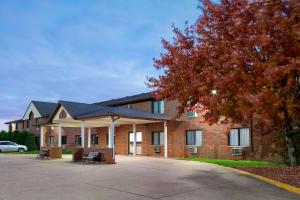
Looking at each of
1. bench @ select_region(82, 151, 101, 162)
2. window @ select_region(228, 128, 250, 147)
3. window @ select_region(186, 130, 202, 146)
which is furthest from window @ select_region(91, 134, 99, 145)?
window @ select_region(228, 128, 250, 147)

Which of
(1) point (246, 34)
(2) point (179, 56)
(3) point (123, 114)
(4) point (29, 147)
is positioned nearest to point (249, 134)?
(3) point (123, 114)

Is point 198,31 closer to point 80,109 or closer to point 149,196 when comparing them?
point 149,196

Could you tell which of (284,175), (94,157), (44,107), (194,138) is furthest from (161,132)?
(44,107)

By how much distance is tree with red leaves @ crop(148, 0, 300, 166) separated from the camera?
1141 centimetres

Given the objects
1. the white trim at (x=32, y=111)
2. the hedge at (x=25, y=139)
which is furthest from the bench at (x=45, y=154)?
the white trim at (x=32, y=111)

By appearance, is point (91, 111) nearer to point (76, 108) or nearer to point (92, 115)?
point (76, 108)

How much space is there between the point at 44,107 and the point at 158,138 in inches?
1181

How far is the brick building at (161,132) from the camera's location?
24.5 metres

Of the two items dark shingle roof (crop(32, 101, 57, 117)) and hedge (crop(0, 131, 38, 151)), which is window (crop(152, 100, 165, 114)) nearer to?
hedge (crop(0, 131, 38, 151))

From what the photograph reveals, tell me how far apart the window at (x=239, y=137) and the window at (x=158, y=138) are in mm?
7189

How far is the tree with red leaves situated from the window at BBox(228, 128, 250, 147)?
769 centimetres

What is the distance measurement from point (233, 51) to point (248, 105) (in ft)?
7.37

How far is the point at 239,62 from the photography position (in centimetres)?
1284

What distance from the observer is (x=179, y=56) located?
1600 cm
